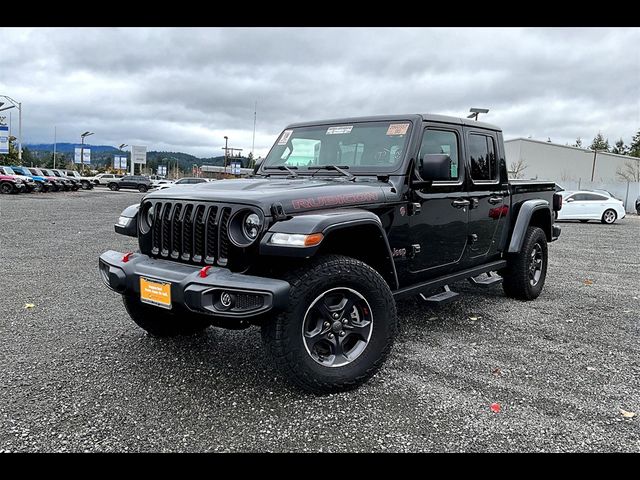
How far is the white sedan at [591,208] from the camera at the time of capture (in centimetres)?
2038

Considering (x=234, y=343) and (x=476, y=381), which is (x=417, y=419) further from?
(x=234, y=343)

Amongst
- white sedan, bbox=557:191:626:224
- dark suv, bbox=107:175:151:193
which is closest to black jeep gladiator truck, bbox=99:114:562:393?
white sedan, bbox=557:191:626:224

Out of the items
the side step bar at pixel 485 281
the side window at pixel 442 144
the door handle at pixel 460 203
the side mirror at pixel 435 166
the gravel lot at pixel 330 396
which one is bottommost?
the gravel lot at pixel 330 396

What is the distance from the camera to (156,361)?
3.80m

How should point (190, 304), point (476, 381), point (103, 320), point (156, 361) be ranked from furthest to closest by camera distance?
point (103, 320) → point (156, 361) → point (476, 381) → point (190, 304)

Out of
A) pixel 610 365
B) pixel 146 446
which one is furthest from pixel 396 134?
pixel 146 446

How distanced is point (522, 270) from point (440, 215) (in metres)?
1.91

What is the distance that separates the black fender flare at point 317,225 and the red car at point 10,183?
99.8 ft

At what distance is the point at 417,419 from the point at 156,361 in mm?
1974

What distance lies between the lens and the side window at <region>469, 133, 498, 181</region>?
485cm

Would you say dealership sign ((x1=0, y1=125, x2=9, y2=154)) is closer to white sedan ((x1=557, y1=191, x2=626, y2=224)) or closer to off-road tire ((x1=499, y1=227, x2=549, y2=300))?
white sedan ((x1=557, y1=191, x2=626, y2=224))

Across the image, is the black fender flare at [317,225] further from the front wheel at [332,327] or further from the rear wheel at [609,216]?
the rear wheel at [609,216]

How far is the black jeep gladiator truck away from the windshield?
0.01 meters

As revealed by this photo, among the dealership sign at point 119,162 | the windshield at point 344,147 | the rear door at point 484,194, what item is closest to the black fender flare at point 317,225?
the windshield at point 344,147
